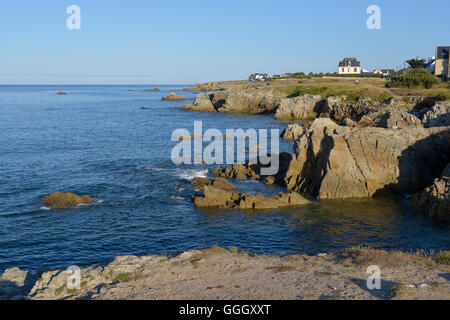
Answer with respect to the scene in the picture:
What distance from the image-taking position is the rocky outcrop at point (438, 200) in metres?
32.6

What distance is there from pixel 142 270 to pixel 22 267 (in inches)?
384

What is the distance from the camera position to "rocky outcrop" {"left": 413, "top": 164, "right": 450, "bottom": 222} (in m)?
32.6

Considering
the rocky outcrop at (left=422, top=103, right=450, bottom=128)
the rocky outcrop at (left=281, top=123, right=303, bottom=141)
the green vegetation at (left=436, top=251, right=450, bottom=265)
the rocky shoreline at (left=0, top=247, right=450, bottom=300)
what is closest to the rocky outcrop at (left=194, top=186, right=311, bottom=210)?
the rocky shoreline at (left=0, top=247, right=450, bottom=300)

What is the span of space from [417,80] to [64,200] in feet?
316

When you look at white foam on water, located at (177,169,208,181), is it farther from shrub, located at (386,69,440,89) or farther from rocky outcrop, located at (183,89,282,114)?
shrub, located at (386,69,440,89)

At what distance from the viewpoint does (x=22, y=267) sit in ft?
86.9

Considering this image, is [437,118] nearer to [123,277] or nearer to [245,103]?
[123,277]

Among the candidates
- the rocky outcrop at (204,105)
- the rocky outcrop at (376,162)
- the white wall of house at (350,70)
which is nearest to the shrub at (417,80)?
the rocky outcrop at (204,105)

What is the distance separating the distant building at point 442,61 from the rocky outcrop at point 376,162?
92923mm

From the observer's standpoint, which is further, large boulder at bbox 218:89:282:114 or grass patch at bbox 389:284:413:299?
large boulder at bbox 218:89:282:114

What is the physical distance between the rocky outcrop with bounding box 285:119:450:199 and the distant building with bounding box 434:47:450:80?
9292 centimetres

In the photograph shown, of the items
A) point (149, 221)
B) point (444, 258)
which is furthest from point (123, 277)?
point (444, 258)

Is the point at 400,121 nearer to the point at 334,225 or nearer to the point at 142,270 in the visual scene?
the point at 334,225

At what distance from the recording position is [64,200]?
39.2m
